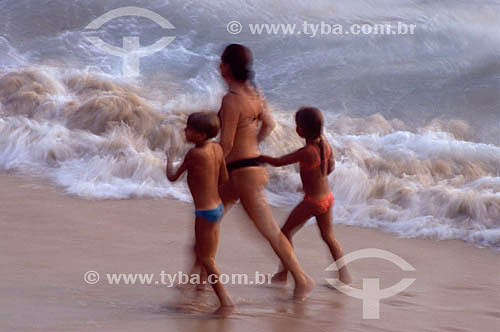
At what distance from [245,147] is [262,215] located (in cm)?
43

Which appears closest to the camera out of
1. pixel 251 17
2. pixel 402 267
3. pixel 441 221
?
pixel 402 267

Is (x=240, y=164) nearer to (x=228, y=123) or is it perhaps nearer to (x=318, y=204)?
(x=228, y=123)

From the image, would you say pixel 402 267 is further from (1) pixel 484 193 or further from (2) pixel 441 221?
(1) pixel 484 193

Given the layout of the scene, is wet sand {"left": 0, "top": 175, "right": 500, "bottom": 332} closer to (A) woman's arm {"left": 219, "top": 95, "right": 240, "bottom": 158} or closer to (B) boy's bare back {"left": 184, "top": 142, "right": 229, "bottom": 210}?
(B) boy's bare back {"left": 184, "top": 142, "right": 229, "bottom": 210}

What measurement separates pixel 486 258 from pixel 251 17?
30.1 feet

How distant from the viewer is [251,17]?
14242mm

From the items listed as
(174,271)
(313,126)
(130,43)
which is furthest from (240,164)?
(130,43)

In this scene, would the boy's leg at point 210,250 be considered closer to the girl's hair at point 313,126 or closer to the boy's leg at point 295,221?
the boy's leg at point 295,221

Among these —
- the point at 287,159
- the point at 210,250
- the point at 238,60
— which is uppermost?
the point at 238,60

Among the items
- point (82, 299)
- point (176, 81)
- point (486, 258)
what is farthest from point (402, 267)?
point (176, 81)

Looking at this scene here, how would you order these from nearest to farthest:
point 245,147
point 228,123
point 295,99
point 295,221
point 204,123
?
point 204,123
point 228,123
point 245,147
point 295,221
point 295,99

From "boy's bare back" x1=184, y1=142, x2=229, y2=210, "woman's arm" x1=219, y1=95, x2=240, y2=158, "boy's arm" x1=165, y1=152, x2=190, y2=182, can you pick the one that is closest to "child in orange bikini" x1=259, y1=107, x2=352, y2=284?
"woman's arm" x1=219, y1=95, x2=240, y2=158

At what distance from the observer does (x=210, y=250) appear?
13.9 ft

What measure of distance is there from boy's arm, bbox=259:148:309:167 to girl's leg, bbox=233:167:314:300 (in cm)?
7
